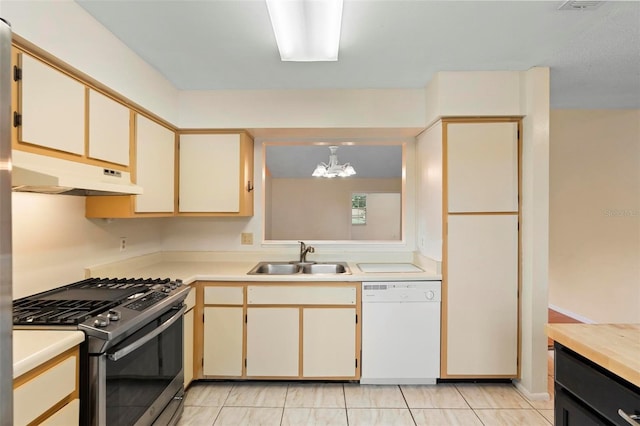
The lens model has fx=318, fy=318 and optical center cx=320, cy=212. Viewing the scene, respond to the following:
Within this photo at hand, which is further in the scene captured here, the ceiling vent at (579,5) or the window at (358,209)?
the window at (358,209)

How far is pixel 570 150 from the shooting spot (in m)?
3.45

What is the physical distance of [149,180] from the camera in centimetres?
228

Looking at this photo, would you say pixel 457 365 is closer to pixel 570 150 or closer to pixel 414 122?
pixel 414 122

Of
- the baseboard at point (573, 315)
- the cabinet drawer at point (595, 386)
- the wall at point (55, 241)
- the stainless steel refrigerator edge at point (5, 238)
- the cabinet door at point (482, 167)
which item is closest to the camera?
the stainless steel refrigerator edge at point (5, 238)

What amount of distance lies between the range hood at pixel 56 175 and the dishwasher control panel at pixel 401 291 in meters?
1.71

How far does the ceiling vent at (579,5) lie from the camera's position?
1.55 meters

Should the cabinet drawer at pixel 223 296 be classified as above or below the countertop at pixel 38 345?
below

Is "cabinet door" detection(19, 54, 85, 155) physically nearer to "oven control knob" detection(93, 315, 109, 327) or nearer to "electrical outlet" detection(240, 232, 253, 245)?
"oven control knob" detection(93, 315, 109, 327)

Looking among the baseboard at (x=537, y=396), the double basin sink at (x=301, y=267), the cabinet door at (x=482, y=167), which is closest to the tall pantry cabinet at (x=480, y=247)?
the cabinet door at (x=482, y=167)

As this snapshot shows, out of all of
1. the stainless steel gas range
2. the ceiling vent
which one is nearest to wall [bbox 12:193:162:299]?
the stainless steel gas range

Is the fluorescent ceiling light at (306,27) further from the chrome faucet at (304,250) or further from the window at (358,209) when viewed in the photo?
the window at (358,209)

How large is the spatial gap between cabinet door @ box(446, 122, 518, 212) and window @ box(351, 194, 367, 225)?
5.00m

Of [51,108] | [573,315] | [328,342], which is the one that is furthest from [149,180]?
[573,315]

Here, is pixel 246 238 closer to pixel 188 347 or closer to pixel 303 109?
pixel 188 347
